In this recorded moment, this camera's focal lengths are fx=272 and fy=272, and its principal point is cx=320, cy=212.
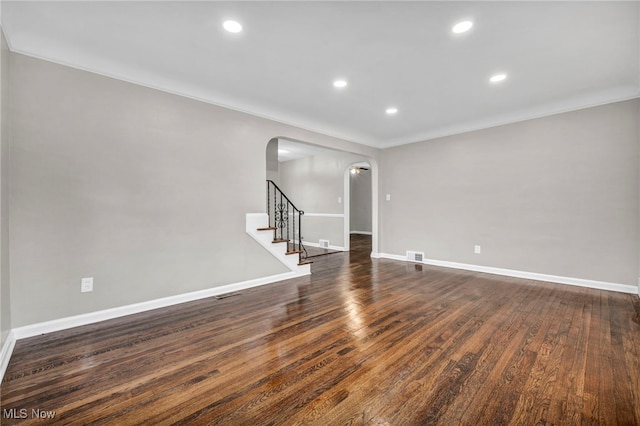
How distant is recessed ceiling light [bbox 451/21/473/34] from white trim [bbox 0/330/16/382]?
4096 millimetres

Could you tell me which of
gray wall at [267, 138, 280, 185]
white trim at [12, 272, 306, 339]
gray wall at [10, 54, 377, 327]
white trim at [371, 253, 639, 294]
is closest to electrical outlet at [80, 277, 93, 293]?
gray wall at [10, 54, 377, 327]

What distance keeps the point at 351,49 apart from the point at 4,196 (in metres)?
3.12

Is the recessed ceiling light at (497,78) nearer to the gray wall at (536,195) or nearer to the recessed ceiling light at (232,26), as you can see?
the gray wall at (536,195)

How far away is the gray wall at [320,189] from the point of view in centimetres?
702

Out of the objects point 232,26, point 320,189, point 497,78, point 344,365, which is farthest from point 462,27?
point 320,189

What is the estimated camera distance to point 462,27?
7.29 ft

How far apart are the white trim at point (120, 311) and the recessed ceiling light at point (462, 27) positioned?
3.56 metres

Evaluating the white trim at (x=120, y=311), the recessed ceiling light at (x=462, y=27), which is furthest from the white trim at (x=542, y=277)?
the recessed ceiling light at (x=462, y=27)

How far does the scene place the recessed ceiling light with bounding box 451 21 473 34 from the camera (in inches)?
85.5

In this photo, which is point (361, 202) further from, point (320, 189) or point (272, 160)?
point (272, 160)

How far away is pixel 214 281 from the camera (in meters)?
3.44

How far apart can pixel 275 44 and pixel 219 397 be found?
2.74 metres

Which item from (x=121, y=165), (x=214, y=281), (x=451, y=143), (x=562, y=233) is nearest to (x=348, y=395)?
(x=214, y=281)

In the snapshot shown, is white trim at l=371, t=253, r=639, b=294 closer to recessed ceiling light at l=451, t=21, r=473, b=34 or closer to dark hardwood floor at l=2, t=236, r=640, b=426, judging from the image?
dark hardwood floor at l=2, t=236, r=640, b=426
